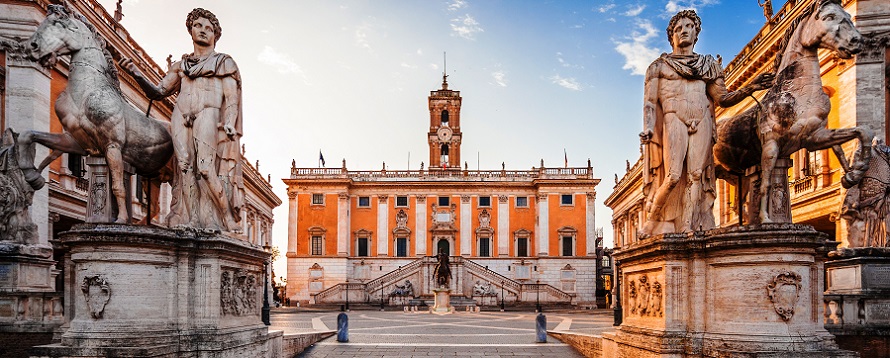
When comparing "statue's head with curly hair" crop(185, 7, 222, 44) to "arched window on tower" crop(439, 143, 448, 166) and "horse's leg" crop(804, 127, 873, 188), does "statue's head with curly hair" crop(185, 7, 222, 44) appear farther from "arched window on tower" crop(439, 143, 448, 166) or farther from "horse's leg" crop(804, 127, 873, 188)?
"arched window on tower" crop(439, 143, 448, 166)

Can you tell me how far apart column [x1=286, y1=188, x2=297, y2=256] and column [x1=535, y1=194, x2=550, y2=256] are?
23.4 metres

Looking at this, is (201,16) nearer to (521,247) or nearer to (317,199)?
(317,199)

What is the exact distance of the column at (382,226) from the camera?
6700 centimetres

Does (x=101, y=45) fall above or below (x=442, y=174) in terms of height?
below

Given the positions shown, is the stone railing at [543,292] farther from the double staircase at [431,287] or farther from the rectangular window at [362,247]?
Answer: the rectangular window at [362,247]

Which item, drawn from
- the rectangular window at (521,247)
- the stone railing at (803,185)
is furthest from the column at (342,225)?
the stone railing at (803,185)

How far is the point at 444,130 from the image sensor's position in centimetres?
7331

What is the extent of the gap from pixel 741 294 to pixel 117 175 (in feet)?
22.5

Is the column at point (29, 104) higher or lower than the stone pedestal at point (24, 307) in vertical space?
higher

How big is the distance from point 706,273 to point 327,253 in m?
60.1


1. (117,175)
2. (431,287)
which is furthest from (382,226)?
(117,175)

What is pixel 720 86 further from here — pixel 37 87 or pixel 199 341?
pixel 37 87

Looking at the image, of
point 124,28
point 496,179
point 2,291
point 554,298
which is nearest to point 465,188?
point 496,179

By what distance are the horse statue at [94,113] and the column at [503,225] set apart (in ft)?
196
